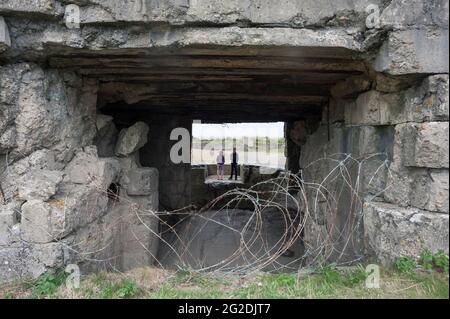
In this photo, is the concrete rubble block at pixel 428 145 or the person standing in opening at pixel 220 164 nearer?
the concrete rubble block at pixel 428 145

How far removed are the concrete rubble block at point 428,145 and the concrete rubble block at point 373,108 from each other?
1.36 feet

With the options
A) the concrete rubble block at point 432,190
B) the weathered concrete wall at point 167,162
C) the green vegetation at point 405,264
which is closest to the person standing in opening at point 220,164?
the weathered concrete wall at point 167,162

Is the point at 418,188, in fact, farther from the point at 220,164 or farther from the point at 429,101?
the point at 220,164

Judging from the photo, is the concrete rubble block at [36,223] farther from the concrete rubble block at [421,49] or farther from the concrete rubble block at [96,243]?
the concrete rubble block at [421,49]

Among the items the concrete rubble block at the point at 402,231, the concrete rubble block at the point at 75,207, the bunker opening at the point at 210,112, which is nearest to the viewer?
the concrete rubble block at the point at 402,231

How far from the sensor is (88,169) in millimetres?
3904

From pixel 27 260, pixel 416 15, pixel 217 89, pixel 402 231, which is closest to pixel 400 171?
pixel 402 231

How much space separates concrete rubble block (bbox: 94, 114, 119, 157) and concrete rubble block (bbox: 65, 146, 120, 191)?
0.44m

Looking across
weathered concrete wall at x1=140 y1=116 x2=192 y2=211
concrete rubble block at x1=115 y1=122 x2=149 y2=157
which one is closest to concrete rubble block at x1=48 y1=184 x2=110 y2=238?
concrete rubble block at x1=115 y1=122 x2=149 y2=157

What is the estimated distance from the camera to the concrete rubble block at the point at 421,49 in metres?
2.95

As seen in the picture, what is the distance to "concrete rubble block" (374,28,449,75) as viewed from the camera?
2.95 meters

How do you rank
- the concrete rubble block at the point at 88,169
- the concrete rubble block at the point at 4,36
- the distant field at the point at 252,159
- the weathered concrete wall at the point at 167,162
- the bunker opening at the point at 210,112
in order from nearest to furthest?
the concrete rubble block at the point at 4,36
the bunker opening at the point at 210,112
the concrete rubble block at the point at 88,169
the weathered concrete wall at the point at 167,162
the distant field at the point at 252,159

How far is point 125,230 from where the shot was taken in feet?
15.9
